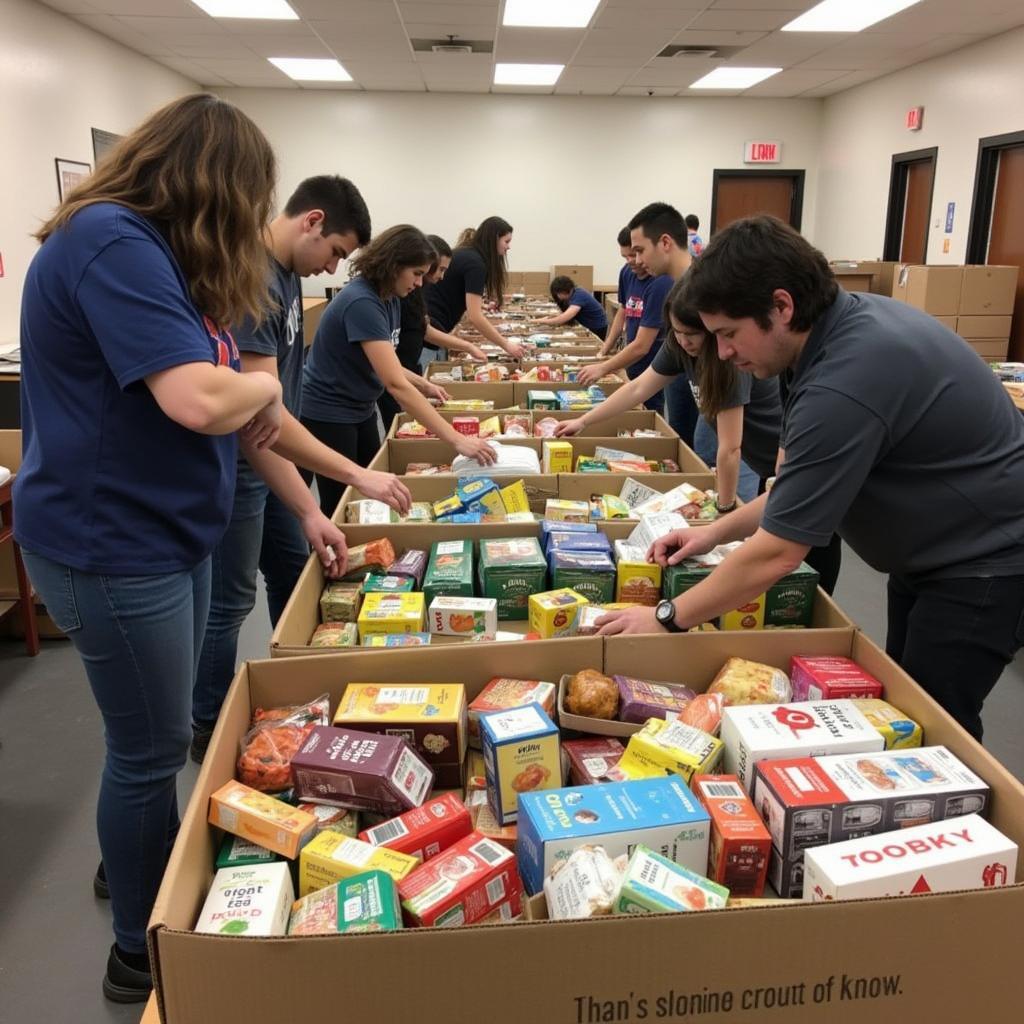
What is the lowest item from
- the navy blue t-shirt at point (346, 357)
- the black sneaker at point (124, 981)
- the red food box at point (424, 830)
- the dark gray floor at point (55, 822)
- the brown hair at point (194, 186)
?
the dark gray floor at point (55, 822)

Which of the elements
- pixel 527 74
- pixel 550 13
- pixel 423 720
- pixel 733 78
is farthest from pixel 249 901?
pixel 733 78

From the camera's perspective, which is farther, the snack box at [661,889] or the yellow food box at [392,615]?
the yellow food box at [392,615]

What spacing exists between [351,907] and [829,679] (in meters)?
0.87

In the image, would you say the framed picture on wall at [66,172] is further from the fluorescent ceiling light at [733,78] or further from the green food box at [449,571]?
the green food box at [449,571]

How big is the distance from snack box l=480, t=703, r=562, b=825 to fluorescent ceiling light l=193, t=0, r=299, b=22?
6.58 metres

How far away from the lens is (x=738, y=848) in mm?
1076

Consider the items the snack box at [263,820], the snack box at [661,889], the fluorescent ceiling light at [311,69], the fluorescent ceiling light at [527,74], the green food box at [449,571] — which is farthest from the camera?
the fluorescent ceiling light at [527,74]

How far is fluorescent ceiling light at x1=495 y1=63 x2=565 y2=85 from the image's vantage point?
8711mm

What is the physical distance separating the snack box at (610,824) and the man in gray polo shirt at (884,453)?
17.6 inches

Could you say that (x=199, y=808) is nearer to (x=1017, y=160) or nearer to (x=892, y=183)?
(x=1017, y=160)

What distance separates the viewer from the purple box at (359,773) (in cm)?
120

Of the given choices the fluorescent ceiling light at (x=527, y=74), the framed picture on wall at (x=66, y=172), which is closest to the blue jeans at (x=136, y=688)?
the framed picture on wall at (x=66, y=172)

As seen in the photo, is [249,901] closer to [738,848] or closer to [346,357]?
[738,848]

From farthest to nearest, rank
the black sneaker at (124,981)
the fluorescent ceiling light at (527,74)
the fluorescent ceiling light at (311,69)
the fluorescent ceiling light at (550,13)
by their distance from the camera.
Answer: the fluorescent ceiling light at (527,74) < the fluorescent ceiling light at (311,69) < the fluorescent ceiling light at (550,13) < the black sneaker at (124,981)
